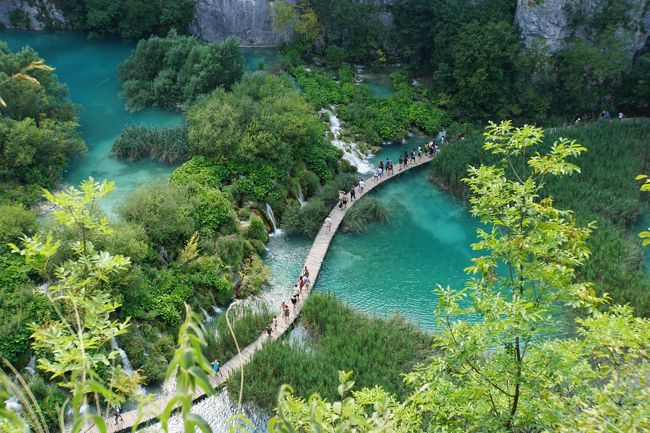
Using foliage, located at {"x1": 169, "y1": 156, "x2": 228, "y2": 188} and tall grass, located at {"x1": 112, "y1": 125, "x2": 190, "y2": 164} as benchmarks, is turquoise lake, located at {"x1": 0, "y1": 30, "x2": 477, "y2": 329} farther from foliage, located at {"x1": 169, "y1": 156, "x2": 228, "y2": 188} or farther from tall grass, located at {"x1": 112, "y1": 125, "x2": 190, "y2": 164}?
foliage, located at {"x1": 169, "y1": 156, "x2": 228, "y2": 188}

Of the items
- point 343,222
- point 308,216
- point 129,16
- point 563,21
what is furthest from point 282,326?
point 129,16

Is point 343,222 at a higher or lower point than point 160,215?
lower

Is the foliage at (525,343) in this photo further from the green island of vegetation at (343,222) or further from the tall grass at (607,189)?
the tall grass at (607,189)

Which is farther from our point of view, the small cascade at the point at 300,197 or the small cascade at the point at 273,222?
the small cascade at the point at 300,197

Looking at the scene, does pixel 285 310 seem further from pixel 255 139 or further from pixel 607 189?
pixel 607 189

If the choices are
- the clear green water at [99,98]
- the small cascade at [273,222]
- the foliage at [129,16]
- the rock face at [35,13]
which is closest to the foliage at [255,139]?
the small cascade at [273,222]
